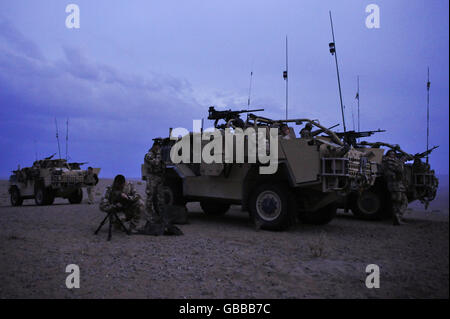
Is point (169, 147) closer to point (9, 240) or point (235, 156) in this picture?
point (235, 156)

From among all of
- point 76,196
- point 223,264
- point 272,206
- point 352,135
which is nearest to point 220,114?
point 272,206

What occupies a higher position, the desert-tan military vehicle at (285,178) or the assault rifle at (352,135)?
the assault rifle at (352,135)

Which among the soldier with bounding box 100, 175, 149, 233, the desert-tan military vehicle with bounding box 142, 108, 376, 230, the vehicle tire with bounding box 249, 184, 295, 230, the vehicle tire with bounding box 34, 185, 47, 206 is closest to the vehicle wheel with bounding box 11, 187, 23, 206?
the vehicle tire with bounding box 34, 185, 47, 206

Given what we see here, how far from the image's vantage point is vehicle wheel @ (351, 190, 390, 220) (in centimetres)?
970

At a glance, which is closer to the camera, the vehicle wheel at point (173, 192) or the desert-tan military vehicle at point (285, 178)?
the desert-tan military vehicle at point (285, 178)

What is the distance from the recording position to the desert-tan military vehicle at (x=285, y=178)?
271 inches

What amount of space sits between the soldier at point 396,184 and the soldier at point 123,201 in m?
5.61

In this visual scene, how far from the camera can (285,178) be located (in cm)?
740

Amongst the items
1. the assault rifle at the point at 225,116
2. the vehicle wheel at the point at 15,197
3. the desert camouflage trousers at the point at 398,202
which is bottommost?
the vehicle wheel at the point at 15,197

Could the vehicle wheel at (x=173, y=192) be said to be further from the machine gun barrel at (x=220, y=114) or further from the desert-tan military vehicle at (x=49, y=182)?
the desert-tan military vehicle at (x=49, y=182)

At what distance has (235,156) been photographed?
→ 7.88 m

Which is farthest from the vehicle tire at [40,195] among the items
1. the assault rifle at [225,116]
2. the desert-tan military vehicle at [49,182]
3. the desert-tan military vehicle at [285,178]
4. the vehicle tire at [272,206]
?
the vehicle tire at [272,206]
